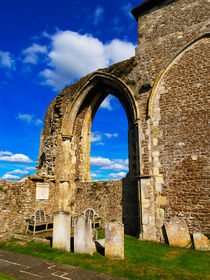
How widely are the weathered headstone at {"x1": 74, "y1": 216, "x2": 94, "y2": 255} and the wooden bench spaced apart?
2838mm

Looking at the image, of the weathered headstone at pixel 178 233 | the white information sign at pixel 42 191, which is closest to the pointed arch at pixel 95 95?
the white information sign at pixel 42 191

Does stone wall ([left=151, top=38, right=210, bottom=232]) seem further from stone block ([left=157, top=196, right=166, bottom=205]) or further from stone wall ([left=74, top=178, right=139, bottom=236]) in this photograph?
stone wall ([left=74, top=178, right=139, bottom=236])

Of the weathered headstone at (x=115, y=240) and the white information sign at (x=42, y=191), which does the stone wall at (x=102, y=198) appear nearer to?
the white information sign at (x=42, y=191)

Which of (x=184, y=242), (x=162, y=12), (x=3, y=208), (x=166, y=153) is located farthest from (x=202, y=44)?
(x=3, y=208)

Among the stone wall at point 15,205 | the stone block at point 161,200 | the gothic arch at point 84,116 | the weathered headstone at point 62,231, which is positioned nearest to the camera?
the weathered headstone at point 62,231

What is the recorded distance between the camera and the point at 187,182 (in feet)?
24.1

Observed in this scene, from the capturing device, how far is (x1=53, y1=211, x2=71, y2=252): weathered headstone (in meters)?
5.88

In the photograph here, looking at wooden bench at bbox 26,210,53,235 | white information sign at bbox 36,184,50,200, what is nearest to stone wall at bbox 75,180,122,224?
white information sign at bbox 36,184,50,200

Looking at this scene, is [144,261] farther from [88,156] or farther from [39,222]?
[88,156]

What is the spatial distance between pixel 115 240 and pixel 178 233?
2607mm

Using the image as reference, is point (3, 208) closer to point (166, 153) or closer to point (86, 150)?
point (86, 150)

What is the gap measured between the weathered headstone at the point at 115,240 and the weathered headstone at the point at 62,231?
124 cm

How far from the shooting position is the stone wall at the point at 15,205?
24.1 ft

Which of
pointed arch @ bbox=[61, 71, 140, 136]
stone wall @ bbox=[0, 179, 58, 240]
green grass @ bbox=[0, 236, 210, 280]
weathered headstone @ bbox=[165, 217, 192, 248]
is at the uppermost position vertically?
pointed arch @ bbox=[61, 71, 140, 136]
